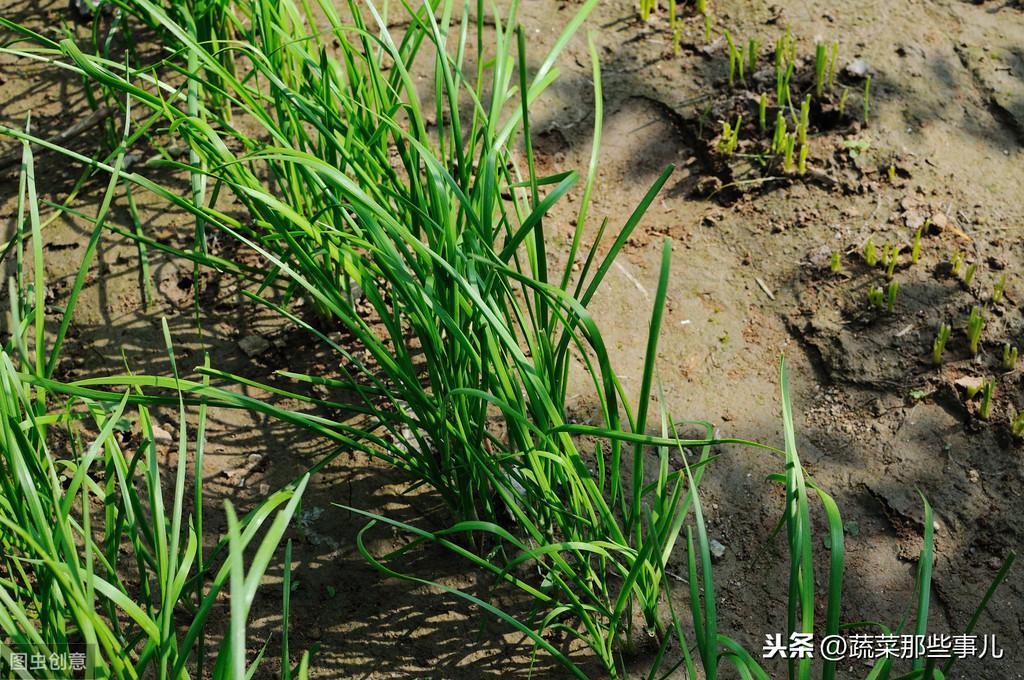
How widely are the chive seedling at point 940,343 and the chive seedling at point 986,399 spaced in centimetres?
12

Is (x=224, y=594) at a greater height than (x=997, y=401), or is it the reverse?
(x=997, y=401)

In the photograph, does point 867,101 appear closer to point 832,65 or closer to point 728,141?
point 832,65

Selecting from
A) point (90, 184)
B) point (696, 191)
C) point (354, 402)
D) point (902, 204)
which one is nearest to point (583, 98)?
point (696, 191)

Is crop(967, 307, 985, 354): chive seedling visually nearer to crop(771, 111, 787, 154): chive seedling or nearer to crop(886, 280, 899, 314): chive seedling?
crop(886, 280, 899, 314): chive seedling

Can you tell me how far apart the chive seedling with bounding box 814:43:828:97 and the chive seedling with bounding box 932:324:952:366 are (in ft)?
3.03

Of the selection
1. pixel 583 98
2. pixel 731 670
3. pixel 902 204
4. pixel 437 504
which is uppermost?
pixel 583 98

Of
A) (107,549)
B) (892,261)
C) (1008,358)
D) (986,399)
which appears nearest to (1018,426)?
(986,399)

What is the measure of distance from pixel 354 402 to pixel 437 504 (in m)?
0.35

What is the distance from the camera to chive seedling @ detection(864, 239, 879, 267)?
8.35 ft

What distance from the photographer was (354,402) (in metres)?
2.38

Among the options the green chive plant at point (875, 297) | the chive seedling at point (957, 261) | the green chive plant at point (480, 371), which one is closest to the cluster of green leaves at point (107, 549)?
the green chive plant at point (480, 371)

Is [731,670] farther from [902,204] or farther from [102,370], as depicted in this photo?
[102,370]

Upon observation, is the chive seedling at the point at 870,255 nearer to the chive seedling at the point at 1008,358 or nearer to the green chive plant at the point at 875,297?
the green chive plant at the point at 875,297

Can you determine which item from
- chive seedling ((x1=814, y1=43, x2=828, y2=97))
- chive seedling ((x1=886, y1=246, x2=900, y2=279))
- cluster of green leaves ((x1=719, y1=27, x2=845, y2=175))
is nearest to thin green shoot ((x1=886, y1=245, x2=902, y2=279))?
chive seedling ((x1=886, y1=246, x2=900, y2=279))
